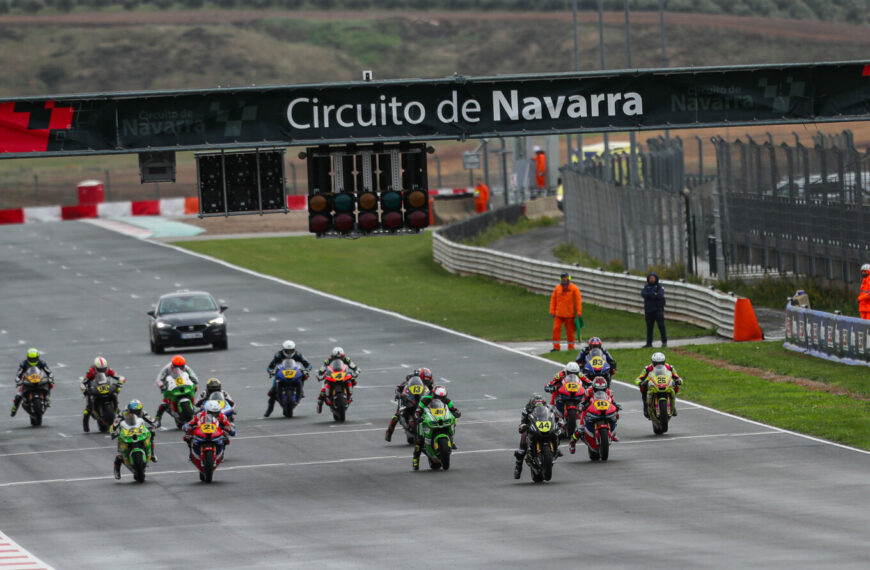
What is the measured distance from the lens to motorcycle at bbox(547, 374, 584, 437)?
24750 mm

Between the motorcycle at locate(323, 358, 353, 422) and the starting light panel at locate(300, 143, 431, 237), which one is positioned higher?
the starting light panel at locate(300, 143, 431, 237)

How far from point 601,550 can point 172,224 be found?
61377 millimetres

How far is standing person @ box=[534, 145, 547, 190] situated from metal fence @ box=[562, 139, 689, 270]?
2365 centimetres

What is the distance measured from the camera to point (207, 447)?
2275cm

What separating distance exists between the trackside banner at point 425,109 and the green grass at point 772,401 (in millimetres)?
4547

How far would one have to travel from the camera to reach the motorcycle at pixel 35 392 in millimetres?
29766

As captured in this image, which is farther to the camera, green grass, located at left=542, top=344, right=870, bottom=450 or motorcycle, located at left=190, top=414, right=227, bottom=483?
green grass, located at left=542, top=344, right=870, bottom=450

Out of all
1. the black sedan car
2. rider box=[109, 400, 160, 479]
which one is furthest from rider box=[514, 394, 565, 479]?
the black sedan car

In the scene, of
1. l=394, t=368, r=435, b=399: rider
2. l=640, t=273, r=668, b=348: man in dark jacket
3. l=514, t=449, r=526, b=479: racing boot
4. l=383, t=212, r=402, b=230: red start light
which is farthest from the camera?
l=640, t=273, r=668, b=348: man in dark jacket

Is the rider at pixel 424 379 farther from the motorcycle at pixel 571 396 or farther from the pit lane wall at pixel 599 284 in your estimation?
the pit lane wall at pixel 599 284

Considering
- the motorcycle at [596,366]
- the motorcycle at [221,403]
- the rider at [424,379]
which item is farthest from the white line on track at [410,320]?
the motorcycle at [221,403]

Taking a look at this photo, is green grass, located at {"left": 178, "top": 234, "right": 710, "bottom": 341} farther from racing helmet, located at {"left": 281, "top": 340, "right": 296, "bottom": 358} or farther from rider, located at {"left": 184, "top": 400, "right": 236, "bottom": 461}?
rider, located at {"left": 184, "top": 400, "right": 236, "bottom": 461}

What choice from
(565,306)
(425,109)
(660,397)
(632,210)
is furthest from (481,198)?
(660,397)

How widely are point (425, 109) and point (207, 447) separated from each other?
21.2 feet
